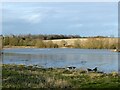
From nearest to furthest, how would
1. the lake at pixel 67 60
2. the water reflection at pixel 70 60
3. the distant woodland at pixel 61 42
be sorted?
the lake at pixel 67 60 → the water reflection at pixel 70 60 → the distant woodland at pixel 61 42

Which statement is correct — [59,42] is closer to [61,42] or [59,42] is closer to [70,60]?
[61,42]

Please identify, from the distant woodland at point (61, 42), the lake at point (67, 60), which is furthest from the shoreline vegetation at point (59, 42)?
the lake at point (67, 60)

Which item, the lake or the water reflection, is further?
the water reflection

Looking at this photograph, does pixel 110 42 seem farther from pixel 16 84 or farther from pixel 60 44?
pixel 16 84

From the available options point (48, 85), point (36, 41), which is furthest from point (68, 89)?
point (36, 41)

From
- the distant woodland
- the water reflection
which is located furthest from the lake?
the distant woodland

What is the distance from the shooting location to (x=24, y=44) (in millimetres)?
88562

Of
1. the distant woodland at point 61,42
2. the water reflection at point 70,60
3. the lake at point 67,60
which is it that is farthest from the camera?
the distant woodland at point 61,42

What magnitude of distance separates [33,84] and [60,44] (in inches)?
3071

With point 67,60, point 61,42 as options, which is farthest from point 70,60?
point 61,42

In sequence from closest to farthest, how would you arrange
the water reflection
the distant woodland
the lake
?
the lake < the water reflection < the distant woodland

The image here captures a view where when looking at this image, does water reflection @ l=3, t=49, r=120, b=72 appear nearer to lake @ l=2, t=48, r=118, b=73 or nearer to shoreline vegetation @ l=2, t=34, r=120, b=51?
lake @ l=2, t=48, r=118, b=73

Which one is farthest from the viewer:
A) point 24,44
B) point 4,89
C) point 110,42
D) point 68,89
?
point 24,44

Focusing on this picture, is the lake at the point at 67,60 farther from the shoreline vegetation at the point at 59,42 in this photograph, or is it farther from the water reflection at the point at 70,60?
the shoreline vegetation at the point at 59,42
